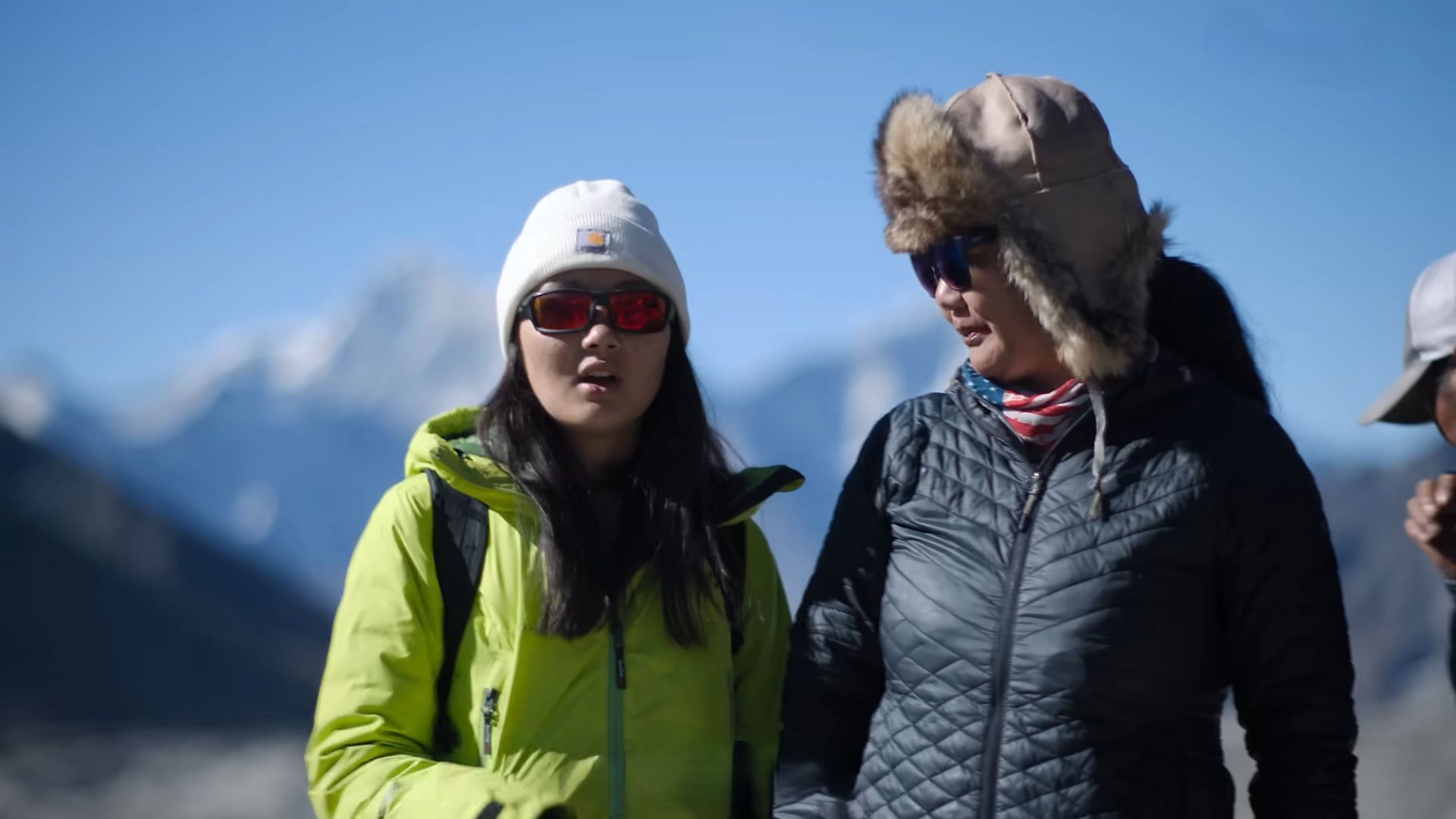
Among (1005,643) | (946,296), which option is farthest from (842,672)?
(946,296)

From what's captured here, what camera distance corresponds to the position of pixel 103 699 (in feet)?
27.9

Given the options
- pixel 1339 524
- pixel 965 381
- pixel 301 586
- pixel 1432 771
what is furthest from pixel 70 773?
pixel 1339 524

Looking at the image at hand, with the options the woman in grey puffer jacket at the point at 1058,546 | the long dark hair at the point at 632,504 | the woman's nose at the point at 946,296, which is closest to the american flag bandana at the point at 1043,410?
the woman in grey puffer jacket at the point at 1058,546

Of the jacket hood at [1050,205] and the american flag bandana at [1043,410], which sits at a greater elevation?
the jacket hood at [1050,205]

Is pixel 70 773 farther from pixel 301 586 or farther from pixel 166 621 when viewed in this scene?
pixel 301 586

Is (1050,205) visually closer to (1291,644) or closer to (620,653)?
(1291,644)

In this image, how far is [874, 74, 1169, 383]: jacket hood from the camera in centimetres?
192

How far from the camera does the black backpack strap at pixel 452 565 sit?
87.7 inches

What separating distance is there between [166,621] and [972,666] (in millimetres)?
8655

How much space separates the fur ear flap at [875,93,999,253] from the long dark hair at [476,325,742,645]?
677mm

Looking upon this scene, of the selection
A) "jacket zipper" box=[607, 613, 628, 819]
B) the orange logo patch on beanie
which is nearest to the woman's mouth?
the orange logo patch on beanie

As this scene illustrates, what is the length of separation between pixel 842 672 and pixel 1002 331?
623 mm

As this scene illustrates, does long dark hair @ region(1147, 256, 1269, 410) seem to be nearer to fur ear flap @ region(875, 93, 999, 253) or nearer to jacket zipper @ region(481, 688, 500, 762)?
fur ear flap @ region(875, 93, 999, 253)

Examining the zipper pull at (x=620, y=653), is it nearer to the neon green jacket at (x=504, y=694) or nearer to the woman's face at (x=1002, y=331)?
the neon green jacket at (x=504, y=694)
